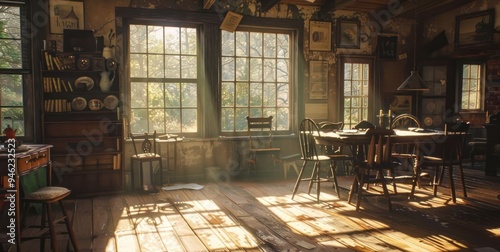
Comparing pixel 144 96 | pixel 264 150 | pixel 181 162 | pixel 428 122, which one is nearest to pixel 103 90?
pixel 144 96

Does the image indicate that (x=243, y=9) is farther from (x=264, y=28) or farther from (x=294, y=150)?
(x=294, y=150)

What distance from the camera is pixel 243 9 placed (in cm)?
676

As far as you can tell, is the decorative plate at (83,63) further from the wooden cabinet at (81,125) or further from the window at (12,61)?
the window at (12,61)

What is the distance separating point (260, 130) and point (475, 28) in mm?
4410

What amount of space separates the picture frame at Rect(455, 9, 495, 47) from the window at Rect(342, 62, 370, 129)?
1.86 meters

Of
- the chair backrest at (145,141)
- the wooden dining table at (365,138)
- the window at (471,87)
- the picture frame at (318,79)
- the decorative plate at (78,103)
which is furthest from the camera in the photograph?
the window at (471,87)

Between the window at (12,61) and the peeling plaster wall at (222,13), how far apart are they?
0.44 meters

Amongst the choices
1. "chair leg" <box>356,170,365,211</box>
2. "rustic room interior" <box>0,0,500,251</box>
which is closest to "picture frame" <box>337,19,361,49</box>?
"rustic room interior" <box>0,0,500,251</box>

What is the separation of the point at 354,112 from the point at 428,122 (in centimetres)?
166

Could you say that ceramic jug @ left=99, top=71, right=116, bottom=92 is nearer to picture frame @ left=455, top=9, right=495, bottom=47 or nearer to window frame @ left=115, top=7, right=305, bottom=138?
window frame @ left=115, top=7, right=305, bottom=138

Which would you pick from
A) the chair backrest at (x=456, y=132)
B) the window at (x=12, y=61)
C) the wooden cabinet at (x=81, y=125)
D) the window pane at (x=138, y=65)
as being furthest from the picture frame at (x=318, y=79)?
the window at (x=12, y=61)

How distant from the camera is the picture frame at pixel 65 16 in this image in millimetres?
5781

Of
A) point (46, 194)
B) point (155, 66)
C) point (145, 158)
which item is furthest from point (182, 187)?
point (46, 194)

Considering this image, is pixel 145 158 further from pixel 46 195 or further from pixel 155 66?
pixel 46 195
